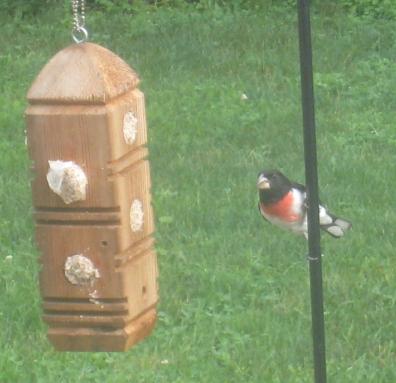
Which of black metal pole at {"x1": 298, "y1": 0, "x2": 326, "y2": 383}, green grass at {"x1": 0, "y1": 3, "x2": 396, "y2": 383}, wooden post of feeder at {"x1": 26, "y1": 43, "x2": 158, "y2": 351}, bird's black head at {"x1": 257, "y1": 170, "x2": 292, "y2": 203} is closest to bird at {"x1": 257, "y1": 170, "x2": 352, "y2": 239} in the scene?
bird's black head at {"x1": 257, "y1": 170, "x2": 292, "y2": 203}

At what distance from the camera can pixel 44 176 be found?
298 cm

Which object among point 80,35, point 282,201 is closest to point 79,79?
point 80,35

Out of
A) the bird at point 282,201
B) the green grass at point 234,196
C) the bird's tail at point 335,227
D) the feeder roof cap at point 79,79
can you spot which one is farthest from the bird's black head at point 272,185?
the green grass at point 234,196

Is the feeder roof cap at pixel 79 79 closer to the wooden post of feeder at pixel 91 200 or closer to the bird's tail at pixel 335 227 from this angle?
the wooden post of feeder at pixel 91 200

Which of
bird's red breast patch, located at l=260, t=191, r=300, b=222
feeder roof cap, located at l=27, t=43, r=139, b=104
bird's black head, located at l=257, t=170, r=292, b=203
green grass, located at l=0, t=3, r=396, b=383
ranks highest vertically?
feeder roof cap, located at l=27, t=43, r=139, b=104

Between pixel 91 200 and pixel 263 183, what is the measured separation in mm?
776

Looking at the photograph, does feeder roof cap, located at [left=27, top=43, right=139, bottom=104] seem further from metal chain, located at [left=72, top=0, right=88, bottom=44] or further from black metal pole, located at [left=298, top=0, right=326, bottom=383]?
black metal pole, located at [left=298, top=0, right=326, bottom=383]

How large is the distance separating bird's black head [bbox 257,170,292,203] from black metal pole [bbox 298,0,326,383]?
47cm

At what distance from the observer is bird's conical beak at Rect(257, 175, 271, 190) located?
3623 mm

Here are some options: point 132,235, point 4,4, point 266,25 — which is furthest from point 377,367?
point 4,4

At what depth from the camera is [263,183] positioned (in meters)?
3.63

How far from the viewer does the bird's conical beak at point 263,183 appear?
3623 millimetres

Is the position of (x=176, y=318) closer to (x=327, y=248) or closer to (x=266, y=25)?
(x=327, y=248)

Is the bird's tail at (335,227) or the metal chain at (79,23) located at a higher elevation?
the metal chain at (79,23)
